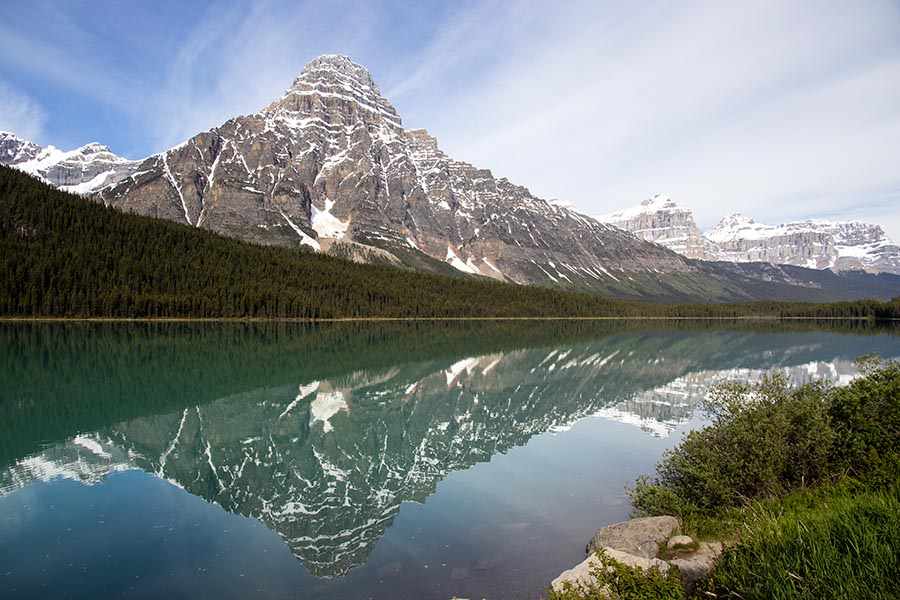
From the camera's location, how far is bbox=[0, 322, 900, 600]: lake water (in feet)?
46.9

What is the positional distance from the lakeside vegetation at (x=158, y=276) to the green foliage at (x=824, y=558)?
14511 centimetres

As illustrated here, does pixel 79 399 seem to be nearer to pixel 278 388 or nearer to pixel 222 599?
pixel 278 388

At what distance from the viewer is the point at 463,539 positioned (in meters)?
16.5

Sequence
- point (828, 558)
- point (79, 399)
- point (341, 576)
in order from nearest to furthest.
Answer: point (828, 558) < point (341, 576) < point (79, 399)

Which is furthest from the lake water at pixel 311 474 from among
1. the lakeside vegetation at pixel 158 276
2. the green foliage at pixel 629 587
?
the lakeside vegetation at pixel 158 276

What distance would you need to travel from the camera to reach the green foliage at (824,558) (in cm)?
586

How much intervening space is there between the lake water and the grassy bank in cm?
345

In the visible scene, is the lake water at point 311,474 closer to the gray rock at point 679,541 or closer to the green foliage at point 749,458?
the green foliage at point 749,458

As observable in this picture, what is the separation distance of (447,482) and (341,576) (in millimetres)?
8841

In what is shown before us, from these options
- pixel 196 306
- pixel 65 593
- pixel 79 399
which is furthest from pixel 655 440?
pixel 196 306

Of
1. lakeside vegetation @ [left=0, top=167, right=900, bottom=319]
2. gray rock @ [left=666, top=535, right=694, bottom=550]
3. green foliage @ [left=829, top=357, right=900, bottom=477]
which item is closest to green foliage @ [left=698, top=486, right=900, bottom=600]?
gray rock @ [left=666, top=535, right=694, bottom=550]

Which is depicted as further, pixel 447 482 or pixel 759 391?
pixel 447 482

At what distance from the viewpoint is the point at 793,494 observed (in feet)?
43.8

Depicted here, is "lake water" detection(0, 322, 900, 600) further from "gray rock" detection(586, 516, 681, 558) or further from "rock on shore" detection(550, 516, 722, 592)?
"rock on shore" detection(550, 516, 722, 592)
